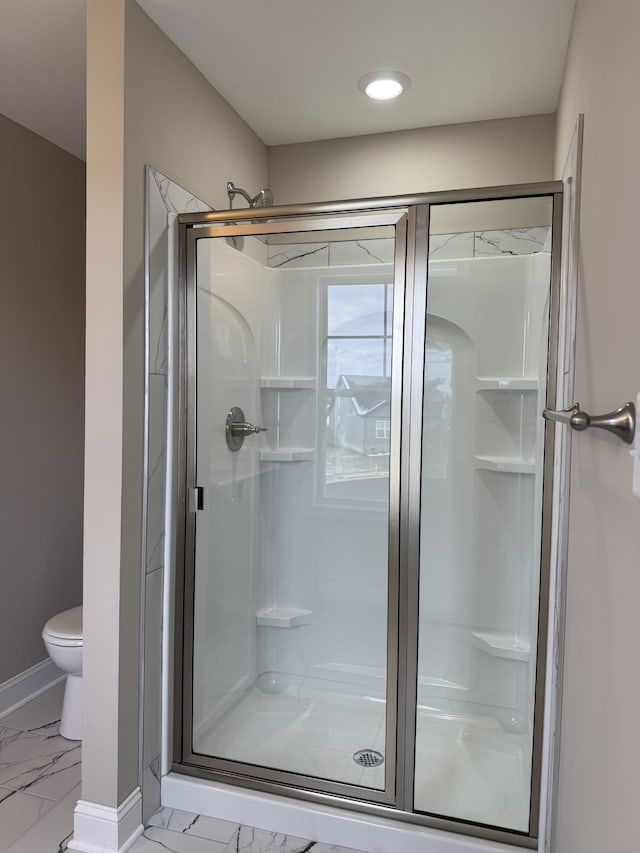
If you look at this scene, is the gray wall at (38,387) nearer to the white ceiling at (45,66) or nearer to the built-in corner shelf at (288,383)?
the white ceiling at (45,66)

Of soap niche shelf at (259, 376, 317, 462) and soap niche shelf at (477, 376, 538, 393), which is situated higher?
soap niche shelf at (477, 376, 538, 393)

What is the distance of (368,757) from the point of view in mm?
2049

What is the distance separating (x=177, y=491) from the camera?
81.4 inches

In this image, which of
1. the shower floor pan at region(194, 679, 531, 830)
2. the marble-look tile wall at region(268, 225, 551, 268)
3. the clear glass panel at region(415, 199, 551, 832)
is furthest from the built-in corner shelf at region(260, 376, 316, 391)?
the shower floor pan at region(194, 679, 531, 830)

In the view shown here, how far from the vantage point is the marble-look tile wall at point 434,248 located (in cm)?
188

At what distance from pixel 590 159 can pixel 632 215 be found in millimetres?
534

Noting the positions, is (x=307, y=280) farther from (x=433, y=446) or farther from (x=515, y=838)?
(x=515, y=838)

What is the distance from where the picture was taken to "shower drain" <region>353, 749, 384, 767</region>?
79.2 inches

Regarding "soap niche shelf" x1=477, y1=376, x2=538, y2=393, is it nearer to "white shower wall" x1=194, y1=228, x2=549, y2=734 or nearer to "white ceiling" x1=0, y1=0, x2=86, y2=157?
"white shower wall" x1=194, y1=228, x2=549, y2=734

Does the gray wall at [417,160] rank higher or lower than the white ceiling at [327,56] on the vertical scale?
lower

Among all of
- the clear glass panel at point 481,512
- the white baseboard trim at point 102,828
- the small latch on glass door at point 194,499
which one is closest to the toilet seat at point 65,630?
the white baseboard trim at point 102,828

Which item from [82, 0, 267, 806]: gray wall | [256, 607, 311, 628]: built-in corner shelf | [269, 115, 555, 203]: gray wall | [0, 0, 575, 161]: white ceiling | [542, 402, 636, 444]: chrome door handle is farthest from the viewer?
[269, 115, 555, 203]: gray wall

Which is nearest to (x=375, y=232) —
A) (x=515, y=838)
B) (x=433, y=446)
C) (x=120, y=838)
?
(x=433, y=446)

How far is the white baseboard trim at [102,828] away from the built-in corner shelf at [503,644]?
122cm
